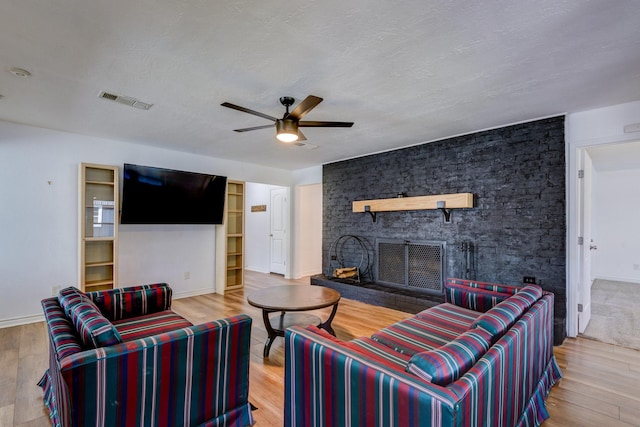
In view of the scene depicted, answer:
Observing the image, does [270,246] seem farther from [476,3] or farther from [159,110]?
[476,3]

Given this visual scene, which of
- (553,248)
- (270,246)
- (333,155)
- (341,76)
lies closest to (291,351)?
(341,76)

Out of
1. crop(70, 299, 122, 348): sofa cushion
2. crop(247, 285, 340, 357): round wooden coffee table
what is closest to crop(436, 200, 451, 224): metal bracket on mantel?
crop(247, 285, 340, 357): round wooden coffee table

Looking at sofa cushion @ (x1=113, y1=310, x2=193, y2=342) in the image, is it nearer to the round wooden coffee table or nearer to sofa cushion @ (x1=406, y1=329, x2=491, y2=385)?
the round wooden coffee table

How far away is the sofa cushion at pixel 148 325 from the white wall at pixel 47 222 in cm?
227

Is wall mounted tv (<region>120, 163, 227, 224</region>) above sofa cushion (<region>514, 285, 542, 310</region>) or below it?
above

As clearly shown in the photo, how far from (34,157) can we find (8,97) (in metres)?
1.18

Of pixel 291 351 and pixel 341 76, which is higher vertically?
pixel 341 76

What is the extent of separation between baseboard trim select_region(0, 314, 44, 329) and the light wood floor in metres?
0.13

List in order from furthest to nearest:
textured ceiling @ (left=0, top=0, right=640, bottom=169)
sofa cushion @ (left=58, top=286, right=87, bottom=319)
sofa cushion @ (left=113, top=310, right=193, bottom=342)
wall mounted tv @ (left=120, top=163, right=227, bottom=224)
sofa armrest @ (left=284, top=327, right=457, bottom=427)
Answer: wall mounted tv @ (left=120, top=163, right=227, bottom=224), sofa cushion @ (left=113, top=310, right=193, bottom=342), sofa cushion @ (left=58, top=286, right=87, bottom=319), textured ceiling @ (left=0, top=0, right=640, bottom=169), sofa armrest @ (left=284, top=327, right=457, bottom=427)

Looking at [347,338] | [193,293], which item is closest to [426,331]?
[347,338]

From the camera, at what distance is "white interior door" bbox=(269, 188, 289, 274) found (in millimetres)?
6854

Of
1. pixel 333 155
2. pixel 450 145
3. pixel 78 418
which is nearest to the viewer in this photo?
pixel 78 418

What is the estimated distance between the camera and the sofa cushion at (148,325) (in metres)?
2.24

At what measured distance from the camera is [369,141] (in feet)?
14.3
